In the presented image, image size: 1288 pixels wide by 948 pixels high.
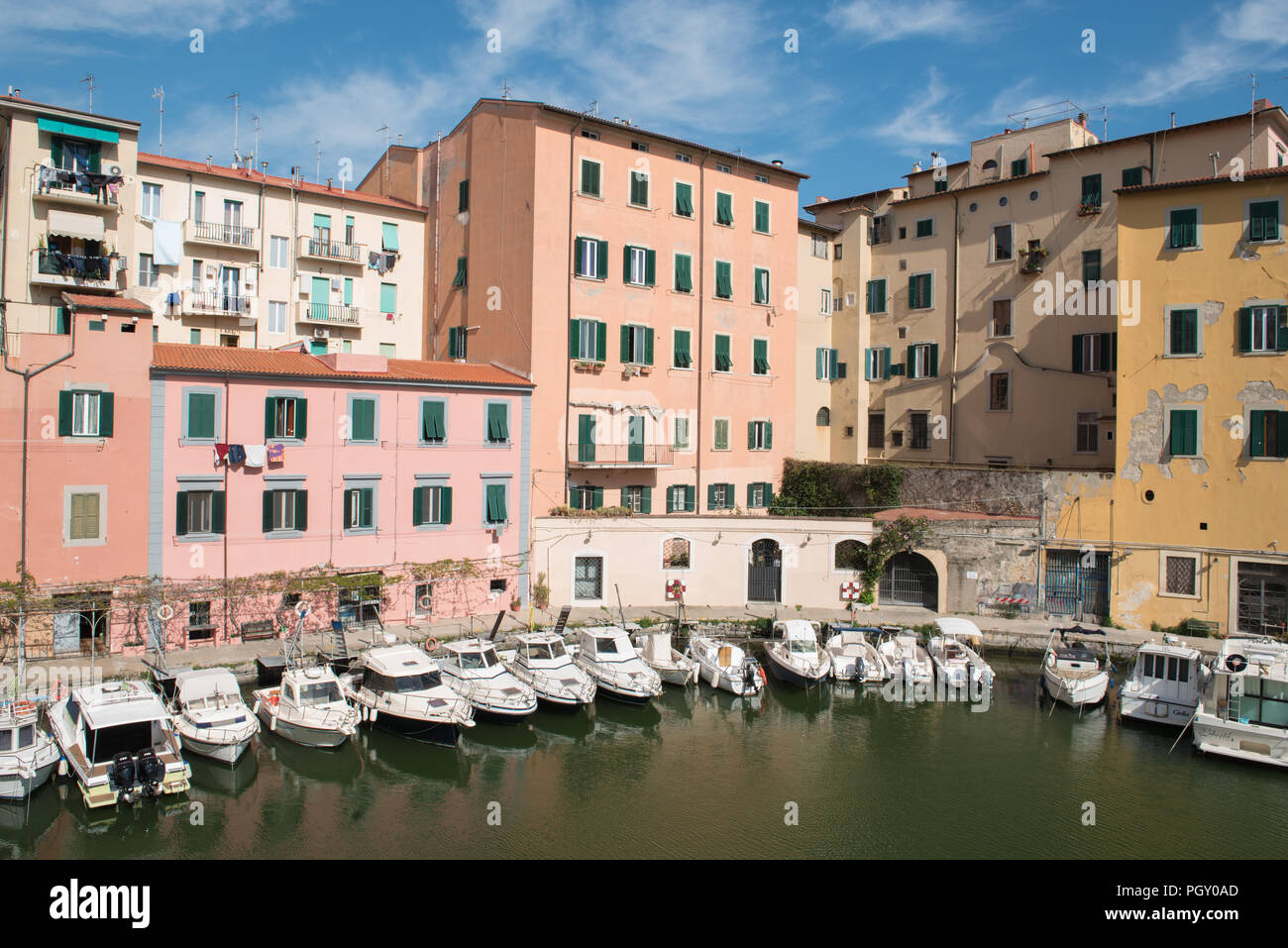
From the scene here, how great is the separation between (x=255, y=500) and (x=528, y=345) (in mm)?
10602

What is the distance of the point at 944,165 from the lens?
140 ft

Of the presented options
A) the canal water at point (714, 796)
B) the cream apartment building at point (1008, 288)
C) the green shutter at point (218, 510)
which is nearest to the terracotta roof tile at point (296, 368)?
the green shutter at point (218, 510)

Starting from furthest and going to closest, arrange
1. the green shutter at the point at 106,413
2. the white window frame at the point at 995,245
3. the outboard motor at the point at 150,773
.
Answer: the white window frame at the point at 995,245 → the green shutter at the point at 106,413 → the outboard motor at the point at 150,773

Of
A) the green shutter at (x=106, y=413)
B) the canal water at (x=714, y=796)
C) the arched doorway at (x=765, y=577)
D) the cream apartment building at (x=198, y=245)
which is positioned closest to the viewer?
the canal water at (x=714, y=796)

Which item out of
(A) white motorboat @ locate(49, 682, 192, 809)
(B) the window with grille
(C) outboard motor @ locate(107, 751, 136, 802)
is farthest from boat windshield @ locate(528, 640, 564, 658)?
(B) the window with grille

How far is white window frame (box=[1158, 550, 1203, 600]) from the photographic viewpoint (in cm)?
3147

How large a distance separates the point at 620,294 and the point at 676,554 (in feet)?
32.6

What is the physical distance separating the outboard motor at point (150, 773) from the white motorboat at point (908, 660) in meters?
19.7

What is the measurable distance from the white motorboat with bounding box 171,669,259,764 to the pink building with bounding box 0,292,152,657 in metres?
4.94

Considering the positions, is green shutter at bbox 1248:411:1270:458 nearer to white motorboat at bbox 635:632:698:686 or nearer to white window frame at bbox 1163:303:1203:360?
white window frame at bbox 1163:303:1203:360

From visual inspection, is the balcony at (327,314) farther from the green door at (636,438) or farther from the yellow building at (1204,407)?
the yellow building at (1204,407)

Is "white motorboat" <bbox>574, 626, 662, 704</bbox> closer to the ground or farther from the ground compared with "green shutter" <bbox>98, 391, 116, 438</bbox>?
closer to the ground

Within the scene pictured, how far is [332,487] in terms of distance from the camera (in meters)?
29.1

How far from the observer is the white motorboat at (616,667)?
2630 cm
